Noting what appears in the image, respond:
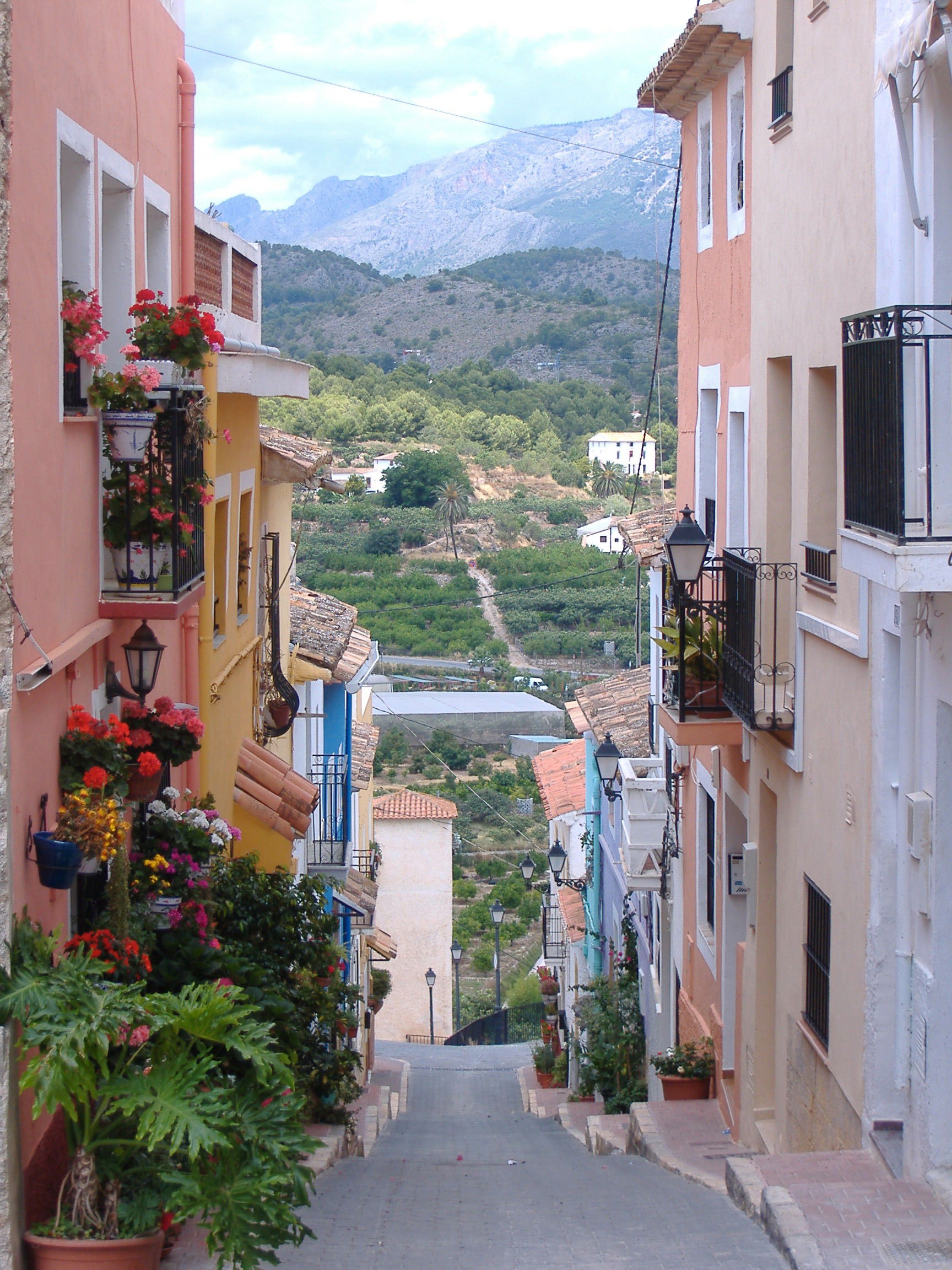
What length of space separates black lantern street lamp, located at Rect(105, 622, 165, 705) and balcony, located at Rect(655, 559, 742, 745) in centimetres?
387

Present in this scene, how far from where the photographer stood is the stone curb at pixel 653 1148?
860 cm

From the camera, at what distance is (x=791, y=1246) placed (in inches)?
235

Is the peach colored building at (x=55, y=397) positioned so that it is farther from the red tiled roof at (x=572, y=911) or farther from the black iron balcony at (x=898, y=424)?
the red tiled roof at (x=572, y=911)

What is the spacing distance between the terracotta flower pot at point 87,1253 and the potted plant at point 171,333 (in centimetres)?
410

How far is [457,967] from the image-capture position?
3447cm

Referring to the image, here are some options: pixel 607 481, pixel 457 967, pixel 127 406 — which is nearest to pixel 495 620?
pixel 607 481

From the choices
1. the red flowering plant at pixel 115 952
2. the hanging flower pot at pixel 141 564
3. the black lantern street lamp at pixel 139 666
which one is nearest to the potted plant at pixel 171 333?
the hanging flower pot at pixel 141 564

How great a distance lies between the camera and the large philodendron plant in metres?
4.92

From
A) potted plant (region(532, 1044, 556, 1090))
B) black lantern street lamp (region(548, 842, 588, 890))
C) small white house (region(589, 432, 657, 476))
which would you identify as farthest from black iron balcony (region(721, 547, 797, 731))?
small white house (region(589, 432, 657, 476))

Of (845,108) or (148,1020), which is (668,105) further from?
(148,1020)

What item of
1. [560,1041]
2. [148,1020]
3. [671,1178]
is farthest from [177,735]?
[560,1041]

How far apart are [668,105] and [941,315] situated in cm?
734

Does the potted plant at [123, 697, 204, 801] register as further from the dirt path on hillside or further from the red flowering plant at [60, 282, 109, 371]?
the dirt path on hillside

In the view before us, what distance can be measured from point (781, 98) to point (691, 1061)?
25.8 ft
